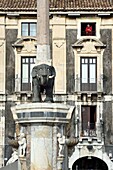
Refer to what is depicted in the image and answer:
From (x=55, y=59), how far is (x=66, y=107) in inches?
857

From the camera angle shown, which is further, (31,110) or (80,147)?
(80,147)

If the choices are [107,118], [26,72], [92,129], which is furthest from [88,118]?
[26,72]

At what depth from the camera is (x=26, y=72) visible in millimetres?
41312

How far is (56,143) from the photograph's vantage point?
19922mm

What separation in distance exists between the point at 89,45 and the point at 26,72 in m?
4.21

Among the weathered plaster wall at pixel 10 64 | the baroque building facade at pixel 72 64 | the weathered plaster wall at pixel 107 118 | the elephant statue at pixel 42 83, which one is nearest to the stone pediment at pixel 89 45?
the baroque building facade at pixel 72 64

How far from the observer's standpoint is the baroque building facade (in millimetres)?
40688

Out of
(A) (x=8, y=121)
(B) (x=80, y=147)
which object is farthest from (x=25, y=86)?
(B) (x=80, y=147)

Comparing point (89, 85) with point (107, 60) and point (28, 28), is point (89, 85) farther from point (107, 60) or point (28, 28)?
point (28, 28)

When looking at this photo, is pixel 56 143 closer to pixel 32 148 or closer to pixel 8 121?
pixel 32 148

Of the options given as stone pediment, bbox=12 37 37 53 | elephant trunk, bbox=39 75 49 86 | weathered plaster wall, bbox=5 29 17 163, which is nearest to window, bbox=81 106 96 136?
weathered plaster wall, bbox=5 29 17 163

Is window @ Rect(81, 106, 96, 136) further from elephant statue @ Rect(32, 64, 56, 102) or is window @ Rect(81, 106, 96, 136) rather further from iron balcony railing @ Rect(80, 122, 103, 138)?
elephant statue @ Rect(32, 64, 56, 102)

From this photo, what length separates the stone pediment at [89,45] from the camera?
4109 centimetres

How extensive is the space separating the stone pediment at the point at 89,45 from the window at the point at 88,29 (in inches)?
24.3
